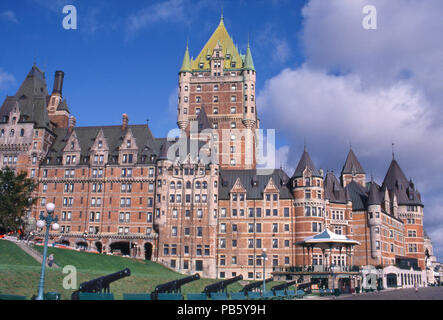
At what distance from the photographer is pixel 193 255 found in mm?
82562

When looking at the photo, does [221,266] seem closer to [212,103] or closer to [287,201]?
[287,201]

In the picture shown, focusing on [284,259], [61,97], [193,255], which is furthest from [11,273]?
[61,97]

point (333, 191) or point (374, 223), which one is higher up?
point (333, 191)

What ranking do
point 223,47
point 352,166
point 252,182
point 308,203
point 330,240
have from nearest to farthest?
point 330,240 < point 308,203 < point 252,182 < point 352,166 < point 223,47

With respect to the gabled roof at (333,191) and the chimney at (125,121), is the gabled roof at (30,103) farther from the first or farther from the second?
the gabled roof at (333,191)

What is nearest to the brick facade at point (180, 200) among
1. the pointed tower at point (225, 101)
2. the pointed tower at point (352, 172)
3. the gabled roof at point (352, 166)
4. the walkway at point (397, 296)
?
the pointed tower at point (225, 101)

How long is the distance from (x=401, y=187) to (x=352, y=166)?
11563 mm

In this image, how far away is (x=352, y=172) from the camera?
10938 centimetres

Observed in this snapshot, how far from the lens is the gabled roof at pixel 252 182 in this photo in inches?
3398

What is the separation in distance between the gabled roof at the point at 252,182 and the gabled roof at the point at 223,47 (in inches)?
1133

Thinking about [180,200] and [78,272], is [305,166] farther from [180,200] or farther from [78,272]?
[78,272]

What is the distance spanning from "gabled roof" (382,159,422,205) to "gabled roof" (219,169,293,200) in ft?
99.0

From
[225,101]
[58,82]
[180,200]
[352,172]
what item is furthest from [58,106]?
[352,172]

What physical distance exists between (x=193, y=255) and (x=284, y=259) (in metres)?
15.7
